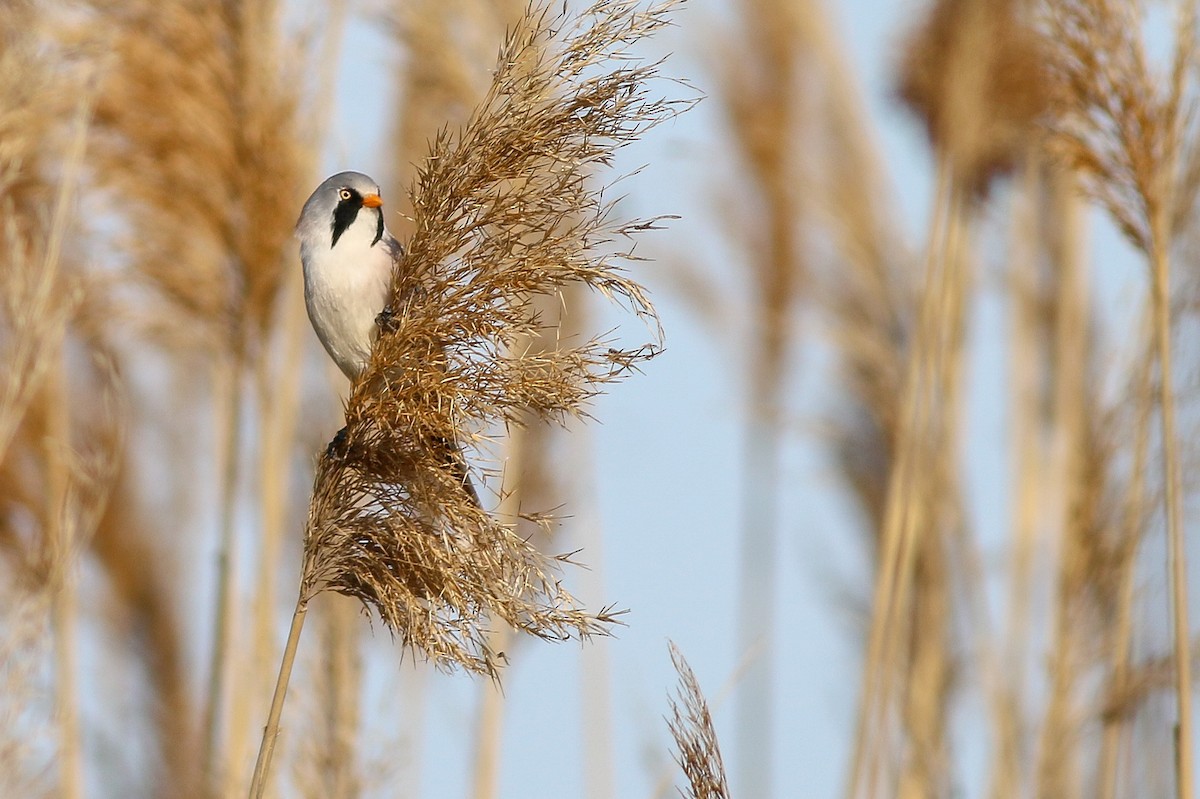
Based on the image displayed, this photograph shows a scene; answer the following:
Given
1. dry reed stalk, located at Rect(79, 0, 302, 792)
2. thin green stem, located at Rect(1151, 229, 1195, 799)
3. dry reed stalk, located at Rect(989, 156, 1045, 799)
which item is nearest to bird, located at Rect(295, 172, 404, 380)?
dry reed stalk, located at Rect(79, 0, 302, 792)

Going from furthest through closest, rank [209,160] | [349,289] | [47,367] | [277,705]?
[209,160], [47,367], [349,289], [277,705]

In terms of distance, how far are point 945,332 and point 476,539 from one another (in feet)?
5.90

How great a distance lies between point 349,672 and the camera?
2904 mm

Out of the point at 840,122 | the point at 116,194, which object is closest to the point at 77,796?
the point at 116,194

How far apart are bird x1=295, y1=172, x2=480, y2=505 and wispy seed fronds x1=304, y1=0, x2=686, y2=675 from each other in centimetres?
33

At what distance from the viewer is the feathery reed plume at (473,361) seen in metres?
1.66

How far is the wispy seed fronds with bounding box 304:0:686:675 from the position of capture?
1.66 m

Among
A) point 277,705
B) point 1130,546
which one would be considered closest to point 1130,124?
point 1130,546

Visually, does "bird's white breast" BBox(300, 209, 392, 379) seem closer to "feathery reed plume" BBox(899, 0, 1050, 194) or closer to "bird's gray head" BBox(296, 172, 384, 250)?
"bird's gray head" BBox(296, 172, 384, 250)

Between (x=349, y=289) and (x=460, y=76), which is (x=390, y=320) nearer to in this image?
(x=349, y=289)

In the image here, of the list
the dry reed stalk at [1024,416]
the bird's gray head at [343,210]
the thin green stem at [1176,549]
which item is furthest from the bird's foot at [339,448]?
the dry reed stalk at [1024,416]

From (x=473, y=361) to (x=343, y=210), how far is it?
0.65 m

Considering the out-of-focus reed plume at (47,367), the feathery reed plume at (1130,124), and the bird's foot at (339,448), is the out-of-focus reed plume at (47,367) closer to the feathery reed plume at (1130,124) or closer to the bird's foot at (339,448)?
the bird's foot at (339,448)

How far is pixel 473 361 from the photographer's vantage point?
66.7 inches
